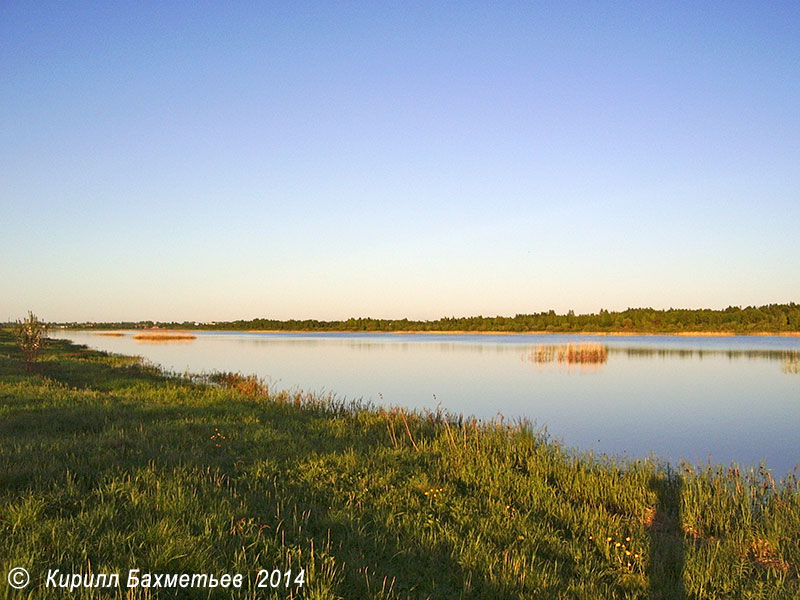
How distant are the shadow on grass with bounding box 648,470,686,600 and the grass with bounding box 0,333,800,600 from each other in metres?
0.03

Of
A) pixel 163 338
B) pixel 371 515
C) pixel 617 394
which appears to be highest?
pixel 371 515

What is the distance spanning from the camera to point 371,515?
7.39m

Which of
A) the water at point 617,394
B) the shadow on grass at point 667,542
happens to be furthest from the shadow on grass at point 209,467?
the water at point 617,394

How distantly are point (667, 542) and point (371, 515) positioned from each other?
441 cm

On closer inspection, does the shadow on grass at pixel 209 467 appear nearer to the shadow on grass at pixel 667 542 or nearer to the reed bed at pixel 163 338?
the shadow on grass at pixel 667 542

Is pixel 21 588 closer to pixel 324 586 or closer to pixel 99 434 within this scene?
pixel 324 586

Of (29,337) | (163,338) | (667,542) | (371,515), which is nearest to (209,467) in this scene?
(371,515)

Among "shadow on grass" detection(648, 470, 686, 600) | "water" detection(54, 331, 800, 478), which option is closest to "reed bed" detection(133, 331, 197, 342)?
"water" detection(54, 331, 800, 478)

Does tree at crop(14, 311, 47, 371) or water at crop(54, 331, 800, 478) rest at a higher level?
tree at crop(14, 311, 47, 371)

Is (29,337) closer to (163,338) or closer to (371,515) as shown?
(371,515)

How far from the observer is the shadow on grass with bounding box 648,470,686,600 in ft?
20.8

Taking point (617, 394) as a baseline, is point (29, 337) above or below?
above

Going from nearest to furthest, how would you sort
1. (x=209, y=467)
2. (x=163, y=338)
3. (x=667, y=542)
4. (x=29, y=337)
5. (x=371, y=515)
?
(x=371, y=515) → (x=667, y=542) → (x=209, y=467) → (x=29, y=337) → (x=163, y=338)

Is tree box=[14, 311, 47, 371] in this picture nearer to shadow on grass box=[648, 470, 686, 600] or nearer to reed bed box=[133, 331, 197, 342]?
shadow on grass box=[648, 470, 686, 600]
